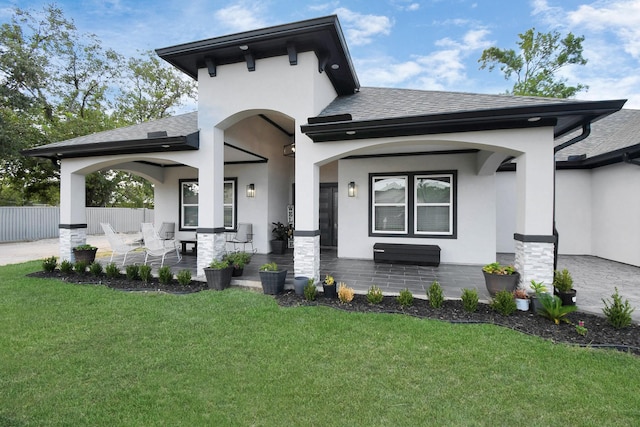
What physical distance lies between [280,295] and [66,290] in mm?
3898

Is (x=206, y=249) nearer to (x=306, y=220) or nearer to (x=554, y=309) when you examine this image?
(x=306, y=220)

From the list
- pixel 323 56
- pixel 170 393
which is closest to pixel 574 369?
pixel 170 393

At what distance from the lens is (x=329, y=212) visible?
388 inches

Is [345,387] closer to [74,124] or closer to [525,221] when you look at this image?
[525,221]

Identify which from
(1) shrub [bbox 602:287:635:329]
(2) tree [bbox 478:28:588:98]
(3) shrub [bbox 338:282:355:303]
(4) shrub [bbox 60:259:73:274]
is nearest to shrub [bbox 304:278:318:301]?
(3) shrub [bbox 338:282:355:303]

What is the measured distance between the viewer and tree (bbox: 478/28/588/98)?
50.8ft

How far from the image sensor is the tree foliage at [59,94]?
13336 mm

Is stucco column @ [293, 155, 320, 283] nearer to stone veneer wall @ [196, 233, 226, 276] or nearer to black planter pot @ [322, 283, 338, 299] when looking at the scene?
black planter pot @ [322, 283, 338, 299]

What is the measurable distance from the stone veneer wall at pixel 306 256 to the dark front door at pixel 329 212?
446cm

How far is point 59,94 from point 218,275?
62.6ft

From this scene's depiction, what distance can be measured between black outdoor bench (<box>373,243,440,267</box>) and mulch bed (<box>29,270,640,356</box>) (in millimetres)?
2591

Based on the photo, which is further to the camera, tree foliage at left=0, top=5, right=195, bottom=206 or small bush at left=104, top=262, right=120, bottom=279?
tree foliage at left=0, top=5, right=195, bottom=206

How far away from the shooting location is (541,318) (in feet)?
13.0

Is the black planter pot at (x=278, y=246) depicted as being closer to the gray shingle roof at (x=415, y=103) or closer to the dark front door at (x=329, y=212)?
the dark front door at (x=329, y=212)
